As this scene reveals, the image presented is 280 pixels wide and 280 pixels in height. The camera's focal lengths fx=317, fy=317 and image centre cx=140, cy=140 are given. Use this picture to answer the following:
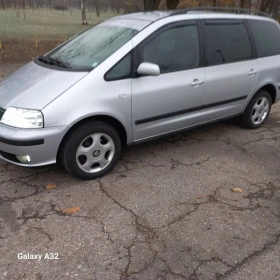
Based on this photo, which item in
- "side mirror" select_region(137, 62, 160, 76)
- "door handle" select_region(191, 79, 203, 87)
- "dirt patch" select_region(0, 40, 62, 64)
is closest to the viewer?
"side mirror" select_region(137, 62, 160, 76)

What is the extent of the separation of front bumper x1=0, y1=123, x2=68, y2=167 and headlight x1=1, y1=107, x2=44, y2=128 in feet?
0.15

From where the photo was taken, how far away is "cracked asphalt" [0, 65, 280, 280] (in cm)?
229

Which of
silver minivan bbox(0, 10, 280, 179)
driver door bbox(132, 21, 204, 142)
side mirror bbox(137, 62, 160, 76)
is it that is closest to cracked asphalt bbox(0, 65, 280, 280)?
silver minivan bbox(0, 10, 280, 179)

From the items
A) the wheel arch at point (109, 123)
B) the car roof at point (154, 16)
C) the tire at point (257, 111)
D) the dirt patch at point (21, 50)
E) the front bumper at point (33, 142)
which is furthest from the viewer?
the dirt patch at point (21, 50)

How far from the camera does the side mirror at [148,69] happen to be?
10.6 feet

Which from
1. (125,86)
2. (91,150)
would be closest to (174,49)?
(125,86)

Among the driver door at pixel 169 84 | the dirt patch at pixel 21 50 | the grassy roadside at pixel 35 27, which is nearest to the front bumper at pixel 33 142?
the driver door at pixel 169 84

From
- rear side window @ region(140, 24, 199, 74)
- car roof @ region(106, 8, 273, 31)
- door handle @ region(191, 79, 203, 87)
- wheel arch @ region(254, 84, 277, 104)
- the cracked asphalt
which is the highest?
car roof @ region(106, 8, 273, 31)

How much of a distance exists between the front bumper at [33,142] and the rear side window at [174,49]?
1237mm

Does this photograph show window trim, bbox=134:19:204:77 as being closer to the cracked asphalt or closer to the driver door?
the driver door

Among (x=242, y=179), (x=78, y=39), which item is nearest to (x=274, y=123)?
(x=242, y=179)

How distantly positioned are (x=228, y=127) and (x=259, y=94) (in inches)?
26.8

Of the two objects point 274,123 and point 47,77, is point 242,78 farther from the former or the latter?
point 47,77

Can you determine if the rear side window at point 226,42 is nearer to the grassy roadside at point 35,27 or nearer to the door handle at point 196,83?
the door handle at point 196,83
